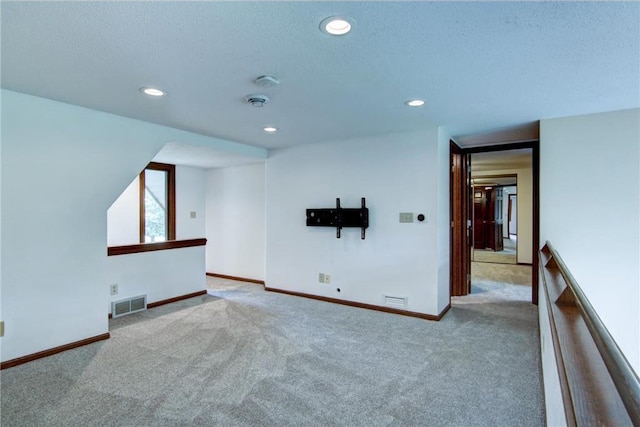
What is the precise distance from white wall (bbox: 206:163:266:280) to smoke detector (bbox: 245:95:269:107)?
9.02 ft

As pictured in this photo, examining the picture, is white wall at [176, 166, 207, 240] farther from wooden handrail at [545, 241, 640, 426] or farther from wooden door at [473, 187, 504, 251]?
wooden door at [473, 187, 504, 251]

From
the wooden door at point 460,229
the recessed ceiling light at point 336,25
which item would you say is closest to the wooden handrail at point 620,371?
the recessed ceiling light at point 336,25

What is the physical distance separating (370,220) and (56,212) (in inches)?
126

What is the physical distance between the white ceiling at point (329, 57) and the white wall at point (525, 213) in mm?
4848

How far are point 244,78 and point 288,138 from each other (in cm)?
→ 200

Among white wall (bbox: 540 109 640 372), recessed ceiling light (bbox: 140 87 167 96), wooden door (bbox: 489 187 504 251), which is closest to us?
recessed ceiling light (bbox: 140 87 167 96)

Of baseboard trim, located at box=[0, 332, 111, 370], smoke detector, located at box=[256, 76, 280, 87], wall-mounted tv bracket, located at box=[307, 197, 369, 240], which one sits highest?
smoke detector, located at box=[256, 76, 280, 87]

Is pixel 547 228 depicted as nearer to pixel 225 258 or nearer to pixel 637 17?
pixel 637 17

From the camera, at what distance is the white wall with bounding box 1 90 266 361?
2.66 metres

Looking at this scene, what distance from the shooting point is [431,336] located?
3.30m

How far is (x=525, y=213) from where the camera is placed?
7.44 m

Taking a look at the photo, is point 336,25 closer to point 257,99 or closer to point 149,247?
point 257,99

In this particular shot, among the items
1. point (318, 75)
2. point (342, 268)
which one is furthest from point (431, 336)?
point (318, 75)

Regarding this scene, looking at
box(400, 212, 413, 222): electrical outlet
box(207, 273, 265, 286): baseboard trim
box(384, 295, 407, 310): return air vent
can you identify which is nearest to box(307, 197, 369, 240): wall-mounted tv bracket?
box(400, 212, 413, 222): electrical outlet
